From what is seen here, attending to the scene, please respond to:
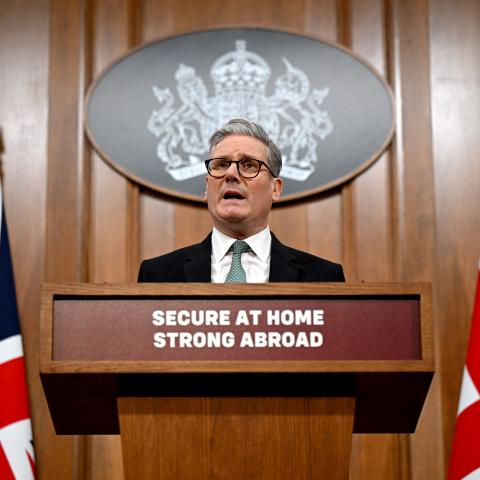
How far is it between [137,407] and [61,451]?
1.70 m

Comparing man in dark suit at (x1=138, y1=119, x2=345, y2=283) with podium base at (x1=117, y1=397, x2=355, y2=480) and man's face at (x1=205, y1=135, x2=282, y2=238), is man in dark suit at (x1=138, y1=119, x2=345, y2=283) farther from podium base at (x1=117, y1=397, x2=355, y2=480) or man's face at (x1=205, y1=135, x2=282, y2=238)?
podium base at (x1=117, y1=397, x2=355, y2=480)

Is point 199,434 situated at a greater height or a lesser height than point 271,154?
lesser

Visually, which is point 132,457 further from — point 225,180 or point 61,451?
point 61,451

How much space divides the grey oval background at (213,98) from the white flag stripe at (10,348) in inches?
28.9

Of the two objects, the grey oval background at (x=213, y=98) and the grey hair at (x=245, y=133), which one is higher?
the grey oval background at (x=213, y=98)

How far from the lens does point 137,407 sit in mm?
1646

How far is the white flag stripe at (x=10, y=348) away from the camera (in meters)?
3.03

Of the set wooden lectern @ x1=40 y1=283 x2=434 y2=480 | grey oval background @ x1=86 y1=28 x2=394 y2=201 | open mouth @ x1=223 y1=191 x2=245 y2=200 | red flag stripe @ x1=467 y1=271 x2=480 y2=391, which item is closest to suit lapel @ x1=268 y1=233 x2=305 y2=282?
open mouth @ x1=223 y1=191 x2=245 y2=200

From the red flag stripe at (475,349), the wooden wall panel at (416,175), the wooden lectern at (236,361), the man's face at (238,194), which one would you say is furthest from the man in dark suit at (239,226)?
the wooden wall panel at (416,175)

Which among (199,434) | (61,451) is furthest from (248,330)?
(61,451)

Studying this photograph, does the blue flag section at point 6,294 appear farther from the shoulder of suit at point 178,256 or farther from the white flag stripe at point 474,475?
the white flag stripe at point 474,475

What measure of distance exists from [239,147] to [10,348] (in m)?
1.20

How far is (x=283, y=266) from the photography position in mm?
2229

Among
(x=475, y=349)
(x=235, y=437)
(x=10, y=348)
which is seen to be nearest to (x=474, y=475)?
(x=475, y=349)
